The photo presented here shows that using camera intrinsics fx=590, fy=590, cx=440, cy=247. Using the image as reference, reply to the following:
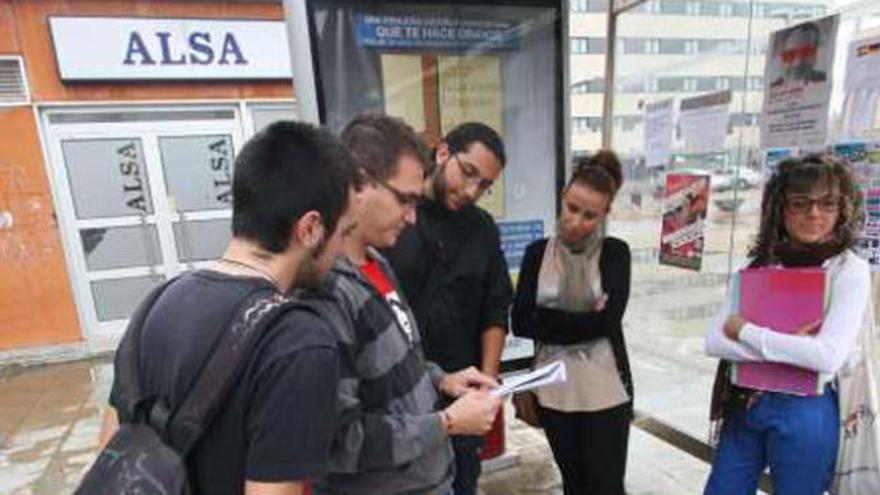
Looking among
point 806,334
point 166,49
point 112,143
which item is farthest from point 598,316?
point 112,143

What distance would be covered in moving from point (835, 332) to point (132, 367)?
1.71 metres

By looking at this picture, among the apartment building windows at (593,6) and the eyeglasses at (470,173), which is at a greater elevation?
the apartment building windows at (593,6)

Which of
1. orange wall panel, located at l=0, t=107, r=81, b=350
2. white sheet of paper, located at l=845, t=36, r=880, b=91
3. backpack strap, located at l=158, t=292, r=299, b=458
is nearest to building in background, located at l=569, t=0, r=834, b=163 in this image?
white sheet of paper, located at l=845, t=36, r=880, b=91

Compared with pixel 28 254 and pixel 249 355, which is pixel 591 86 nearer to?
pixel 249 355

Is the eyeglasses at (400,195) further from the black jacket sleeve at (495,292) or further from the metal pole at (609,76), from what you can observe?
the metal pole at (609,76)

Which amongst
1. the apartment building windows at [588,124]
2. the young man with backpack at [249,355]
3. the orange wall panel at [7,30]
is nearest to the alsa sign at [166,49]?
the orange wall panel at [7,30]

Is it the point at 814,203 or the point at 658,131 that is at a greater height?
the point at 658,131

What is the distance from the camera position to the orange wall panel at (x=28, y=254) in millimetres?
5680

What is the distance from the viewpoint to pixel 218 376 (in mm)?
875

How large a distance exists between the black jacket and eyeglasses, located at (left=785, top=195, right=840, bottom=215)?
883 mm

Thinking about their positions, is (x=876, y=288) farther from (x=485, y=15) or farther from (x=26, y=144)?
(x=26, y=144)

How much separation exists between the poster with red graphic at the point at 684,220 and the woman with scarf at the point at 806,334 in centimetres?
64

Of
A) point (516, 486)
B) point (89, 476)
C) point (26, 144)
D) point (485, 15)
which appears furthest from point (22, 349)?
point (89, 476)

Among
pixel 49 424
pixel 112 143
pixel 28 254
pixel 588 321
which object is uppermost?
pixel 112 143
